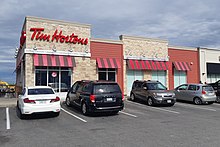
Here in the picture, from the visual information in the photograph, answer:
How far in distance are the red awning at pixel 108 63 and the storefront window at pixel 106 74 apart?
2.64 feet

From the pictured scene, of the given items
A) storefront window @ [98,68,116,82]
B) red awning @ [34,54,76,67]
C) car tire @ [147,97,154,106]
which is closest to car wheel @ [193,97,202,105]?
car tire @ [147,97,154,106]

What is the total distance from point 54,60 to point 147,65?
9.63 m

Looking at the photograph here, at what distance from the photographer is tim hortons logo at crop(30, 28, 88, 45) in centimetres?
1688

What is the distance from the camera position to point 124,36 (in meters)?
21.1

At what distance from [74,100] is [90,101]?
2474 millimetres

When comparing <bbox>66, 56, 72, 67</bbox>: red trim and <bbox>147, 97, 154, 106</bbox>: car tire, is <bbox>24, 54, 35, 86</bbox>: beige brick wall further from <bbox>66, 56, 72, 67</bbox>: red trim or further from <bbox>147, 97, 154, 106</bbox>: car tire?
<bbox>147, 97, 154, 106</bbox>: car tire

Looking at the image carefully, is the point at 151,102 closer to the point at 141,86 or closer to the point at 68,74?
the point at 141,86

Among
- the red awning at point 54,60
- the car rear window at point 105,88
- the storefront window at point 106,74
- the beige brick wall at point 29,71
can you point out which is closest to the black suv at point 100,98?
the car rear window at point 105,88

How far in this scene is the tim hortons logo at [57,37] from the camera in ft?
55.4

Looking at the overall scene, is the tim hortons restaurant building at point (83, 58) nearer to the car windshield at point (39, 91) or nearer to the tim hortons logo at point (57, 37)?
the tim hortons logo at point (57, 37)

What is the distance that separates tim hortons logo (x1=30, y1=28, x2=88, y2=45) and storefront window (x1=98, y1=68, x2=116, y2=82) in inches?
123

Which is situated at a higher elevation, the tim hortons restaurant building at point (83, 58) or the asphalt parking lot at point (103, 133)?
the tim hortons restaurant building at point (83, 58)

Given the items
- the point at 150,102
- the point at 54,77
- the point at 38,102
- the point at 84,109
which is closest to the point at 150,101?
the point at 150,102

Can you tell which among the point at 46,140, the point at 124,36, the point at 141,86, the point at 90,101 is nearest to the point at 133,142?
the point at 46,140
